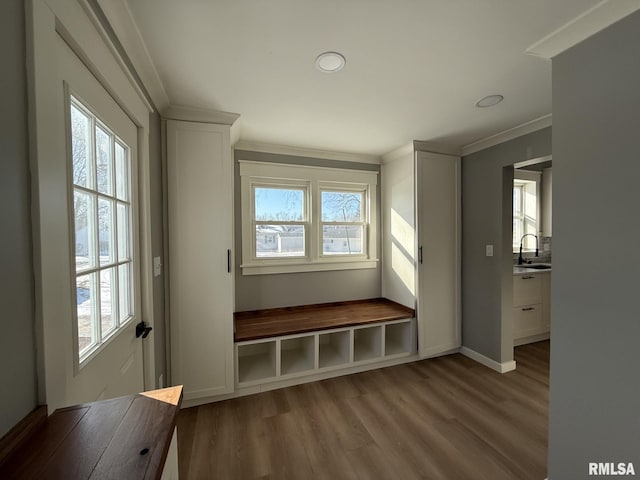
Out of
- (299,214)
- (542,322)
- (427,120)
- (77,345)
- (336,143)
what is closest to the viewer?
(77,345)

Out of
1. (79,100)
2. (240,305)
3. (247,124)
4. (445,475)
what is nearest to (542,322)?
(445,475)

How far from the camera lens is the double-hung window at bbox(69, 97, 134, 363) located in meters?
0.95

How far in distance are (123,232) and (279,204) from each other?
5.50 feet

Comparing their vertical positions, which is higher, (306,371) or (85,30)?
(85,30)

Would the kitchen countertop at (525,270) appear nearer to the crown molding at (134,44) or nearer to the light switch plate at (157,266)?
the light switch plate at (157,266)

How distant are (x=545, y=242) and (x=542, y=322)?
4.09 feet

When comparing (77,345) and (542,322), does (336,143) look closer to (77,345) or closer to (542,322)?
(77,345)

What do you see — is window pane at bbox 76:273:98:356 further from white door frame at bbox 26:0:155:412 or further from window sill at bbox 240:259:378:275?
window sill at bbox 240:259:378:275

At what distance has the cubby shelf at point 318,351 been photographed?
2295 mm

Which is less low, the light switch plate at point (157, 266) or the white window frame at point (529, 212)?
the white window frame at point (529, 212)

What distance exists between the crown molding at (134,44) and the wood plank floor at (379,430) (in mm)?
2227

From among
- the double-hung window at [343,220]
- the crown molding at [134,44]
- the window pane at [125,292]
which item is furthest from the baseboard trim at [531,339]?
the crown molding at [134,44]

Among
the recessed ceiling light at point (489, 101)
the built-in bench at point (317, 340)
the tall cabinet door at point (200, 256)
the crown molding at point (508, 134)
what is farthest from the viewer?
the built-in bench at point (317, 340)

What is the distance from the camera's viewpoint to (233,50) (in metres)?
1.35
